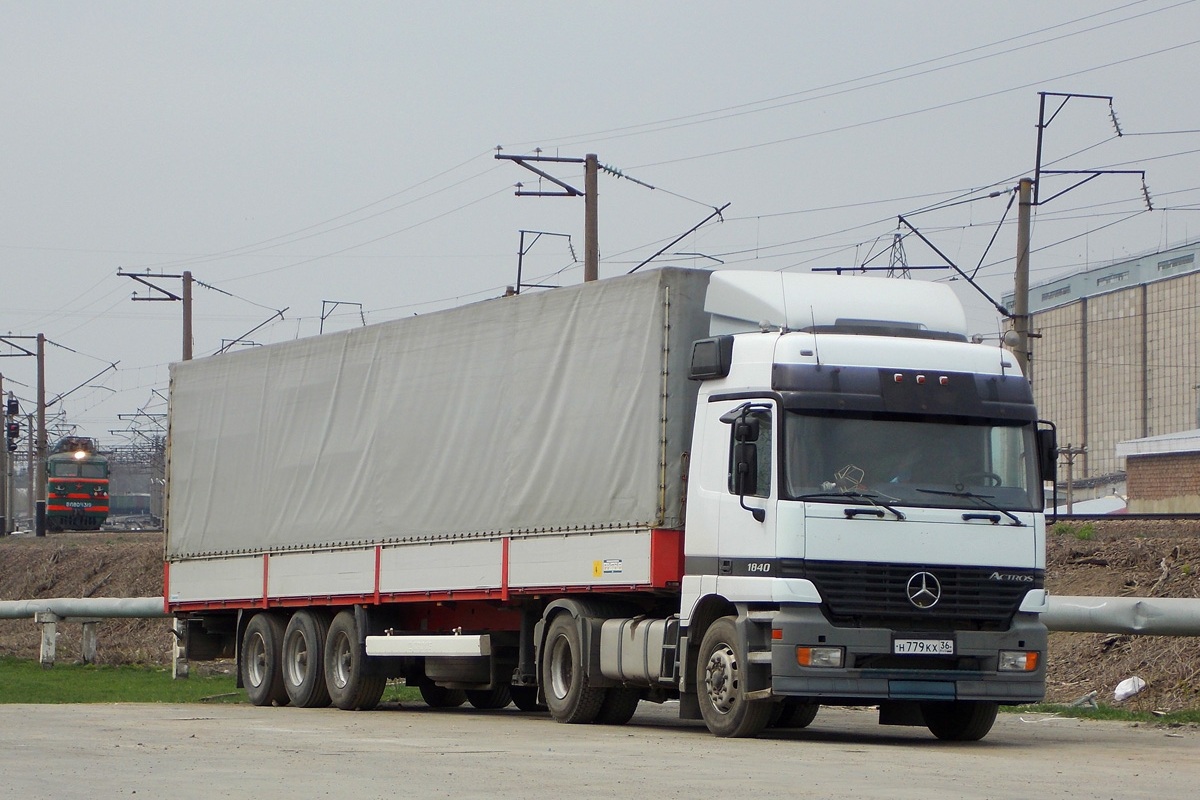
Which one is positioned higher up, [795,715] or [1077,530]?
[1077,530]

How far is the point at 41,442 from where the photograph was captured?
69688mm

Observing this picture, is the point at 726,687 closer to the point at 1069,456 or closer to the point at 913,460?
the point at 913,460

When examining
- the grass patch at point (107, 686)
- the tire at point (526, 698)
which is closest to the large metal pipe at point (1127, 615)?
the tire at point (526, 698)

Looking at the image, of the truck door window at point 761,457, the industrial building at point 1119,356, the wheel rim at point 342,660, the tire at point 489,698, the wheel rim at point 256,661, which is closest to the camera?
the truck door window at point 761,457

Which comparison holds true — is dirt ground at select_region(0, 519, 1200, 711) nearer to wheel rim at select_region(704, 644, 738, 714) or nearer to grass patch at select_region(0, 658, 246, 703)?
grass patch at select_region(0, 658, 246, 703)

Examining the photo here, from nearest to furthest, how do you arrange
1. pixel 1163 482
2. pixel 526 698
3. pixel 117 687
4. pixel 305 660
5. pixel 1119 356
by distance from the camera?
pixel 526 698 → pixel 305 660 → pixel 117 687 → pixel 1163 482 → pixel 1119 356

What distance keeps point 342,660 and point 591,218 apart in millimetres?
13708

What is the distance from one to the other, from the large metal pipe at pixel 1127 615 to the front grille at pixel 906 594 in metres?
2.64

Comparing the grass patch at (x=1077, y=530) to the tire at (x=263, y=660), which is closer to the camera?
the tire at (x=263, y=660)

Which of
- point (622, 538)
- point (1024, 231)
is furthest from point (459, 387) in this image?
point (1024, 231)

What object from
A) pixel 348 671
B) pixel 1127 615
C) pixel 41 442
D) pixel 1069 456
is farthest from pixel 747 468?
pixel 41 442

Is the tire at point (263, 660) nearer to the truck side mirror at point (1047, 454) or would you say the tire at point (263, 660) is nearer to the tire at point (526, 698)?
the tire at point (526, 698)

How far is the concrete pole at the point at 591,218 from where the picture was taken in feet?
103

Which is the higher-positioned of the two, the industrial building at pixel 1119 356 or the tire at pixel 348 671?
the industrial building at pixel 1119 356
